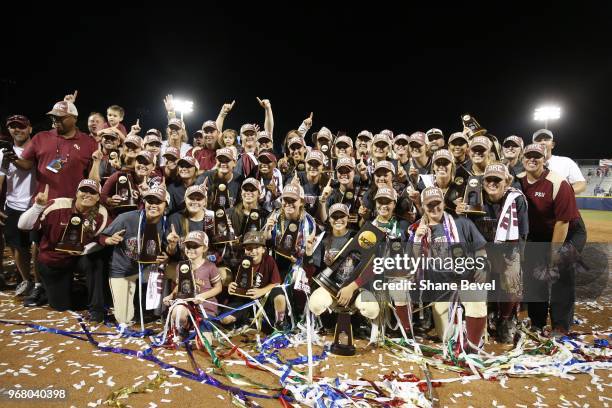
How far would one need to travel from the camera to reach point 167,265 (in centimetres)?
486

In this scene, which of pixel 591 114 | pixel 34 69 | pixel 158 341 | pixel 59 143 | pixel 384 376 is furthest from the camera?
pixel 591 114

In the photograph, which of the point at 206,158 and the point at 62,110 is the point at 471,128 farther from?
the point at 62,110

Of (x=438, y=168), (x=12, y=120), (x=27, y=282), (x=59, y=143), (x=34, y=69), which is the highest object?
(x=34, y=69)

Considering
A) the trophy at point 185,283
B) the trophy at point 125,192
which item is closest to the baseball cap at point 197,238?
the trophy at point 185,283

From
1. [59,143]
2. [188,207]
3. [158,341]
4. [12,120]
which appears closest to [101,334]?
[158,341]

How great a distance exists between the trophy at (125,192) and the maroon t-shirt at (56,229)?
33cm

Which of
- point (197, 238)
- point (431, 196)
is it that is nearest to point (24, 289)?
point (197, 238)

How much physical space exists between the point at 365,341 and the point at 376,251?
1.16 metres

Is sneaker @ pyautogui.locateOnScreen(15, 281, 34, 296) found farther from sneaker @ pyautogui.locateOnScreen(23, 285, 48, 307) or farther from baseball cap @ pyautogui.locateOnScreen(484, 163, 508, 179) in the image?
baseball cap @ pyautogui.locateOnScreen(484, 163, 508, 179)

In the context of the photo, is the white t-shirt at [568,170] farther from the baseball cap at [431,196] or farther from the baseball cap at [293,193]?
the baseball cap at [293,193]

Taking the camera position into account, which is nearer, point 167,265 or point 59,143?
point 167,265

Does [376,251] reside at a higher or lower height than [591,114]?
lower

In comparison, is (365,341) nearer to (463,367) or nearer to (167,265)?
(463,367)

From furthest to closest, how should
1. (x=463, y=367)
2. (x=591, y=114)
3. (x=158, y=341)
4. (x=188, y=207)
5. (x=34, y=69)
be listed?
1. (x=591, y=114)
2. (x=34, y=69)
3. (x=188, y=207)
4. (x=158, y=341)
5. (x=463, y=367)
